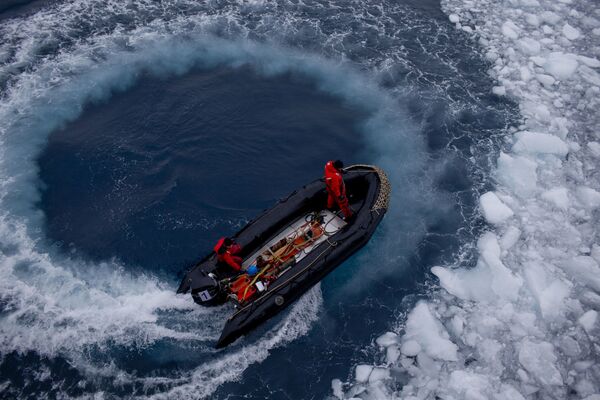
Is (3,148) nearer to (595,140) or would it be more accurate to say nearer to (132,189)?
(132,189)

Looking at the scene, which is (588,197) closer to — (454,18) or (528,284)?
(528,284)

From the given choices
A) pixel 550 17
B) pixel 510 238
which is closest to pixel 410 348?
pixel 510 238

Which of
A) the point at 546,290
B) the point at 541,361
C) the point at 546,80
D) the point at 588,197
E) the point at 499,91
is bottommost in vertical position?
the point at 541,361

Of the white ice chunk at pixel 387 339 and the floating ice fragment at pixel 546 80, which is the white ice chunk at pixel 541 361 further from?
the floating ice fragment at pixel 546 80

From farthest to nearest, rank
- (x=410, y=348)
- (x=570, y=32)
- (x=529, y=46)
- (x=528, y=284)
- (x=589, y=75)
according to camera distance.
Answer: (x=570, y=32) → (x=529, y=46) → (x=589, y=75) → (x=528, y=284) → (x=410, y=348)

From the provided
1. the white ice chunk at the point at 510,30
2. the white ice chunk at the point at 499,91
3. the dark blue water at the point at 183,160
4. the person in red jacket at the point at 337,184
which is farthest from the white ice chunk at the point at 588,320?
the white ice chunk at the point at 510,30

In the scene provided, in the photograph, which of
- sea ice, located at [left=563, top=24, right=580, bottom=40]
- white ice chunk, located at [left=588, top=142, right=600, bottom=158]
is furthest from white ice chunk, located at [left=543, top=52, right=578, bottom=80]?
white ice chunk, located at [left=588, top=142, right=600, bottom=158]

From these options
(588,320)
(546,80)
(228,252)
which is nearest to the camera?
(228,252)
